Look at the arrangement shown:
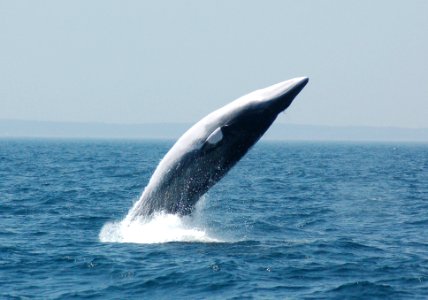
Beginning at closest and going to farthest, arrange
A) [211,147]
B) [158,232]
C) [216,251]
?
1. [211,147]
2. [216,251]
3. [158,232]

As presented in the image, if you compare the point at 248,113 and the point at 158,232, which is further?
the point at 158,232

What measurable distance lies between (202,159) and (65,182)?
27.9m

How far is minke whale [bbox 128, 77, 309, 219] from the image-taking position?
1880 cm

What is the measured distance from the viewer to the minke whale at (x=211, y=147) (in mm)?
18797

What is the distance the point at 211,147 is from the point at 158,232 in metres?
3.12

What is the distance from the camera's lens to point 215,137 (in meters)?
18.8

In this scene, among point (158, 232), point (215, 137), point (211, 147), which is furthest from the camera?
point (158, 232)

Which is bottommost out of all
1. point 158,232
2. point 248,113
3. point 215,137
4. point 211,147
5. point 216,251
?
point 216,251

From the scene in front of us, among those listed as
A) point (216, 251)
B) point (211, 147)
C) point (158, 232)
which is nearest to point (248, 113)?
point (211, 147)

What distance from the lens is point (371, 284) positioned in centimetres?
1656

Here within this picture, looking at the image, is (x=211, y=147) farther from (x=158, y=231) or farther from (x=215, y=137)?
(x=158, y=231)

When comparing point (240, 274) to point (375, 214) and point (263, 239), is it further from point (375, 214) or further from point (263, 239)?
point (375, 214)

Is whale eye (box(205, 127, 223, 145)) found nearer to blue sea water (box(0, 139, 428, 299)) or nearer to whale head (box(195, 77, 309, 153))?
whale head (box(195, 77, 309, 153))

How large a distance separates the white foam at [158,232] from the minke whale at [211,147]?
38cm
